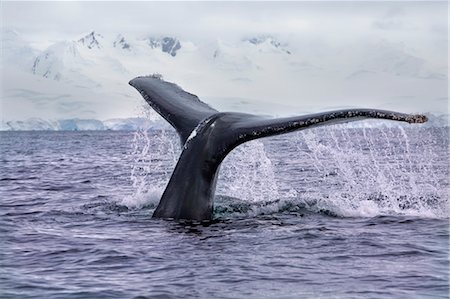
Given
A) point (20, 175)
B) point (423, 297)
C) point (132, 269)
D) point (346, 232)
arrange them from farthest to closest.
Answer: point (20, 175)
point (346, 232)
point (132, 269)
point (423, 297)

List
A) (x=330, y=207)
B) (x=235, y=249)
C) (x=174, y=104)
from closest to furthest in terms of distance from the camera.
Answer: (x=235, y=249) < (x=174, y=104) < (x=330, y=207)

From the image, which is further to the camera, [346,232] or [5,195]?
[5,195]

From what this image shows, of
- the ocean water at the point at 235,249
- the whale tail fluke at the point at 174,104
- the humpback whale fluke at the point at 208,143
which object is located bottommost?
the ocean water at the point at 235,249

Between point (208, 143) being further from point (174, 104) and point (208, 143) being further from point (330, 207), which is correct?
point (330, 207)

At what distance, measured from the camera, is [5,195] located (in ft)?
51.0

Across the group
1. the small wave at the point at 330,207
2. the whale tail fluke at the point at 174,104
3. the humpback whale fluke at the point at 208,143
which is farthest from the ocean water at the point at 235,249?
the whale tail fluke at the point at 174,104

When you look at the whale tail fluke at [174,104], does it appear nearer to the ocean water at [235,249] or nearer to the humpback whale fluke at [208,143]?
the humpback whale fluke at [208,143]

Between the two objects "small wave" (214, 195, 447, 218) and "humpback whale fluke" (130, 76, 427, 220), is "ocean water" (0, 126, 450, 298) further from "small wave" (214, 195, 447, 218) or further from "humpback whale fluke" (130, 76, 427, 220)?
"humpback whale fluke" (130, 76, 427, 220)

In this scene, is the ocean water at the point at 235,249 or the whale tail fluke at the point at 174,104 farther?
the whale tail fluke at the point at 174,104

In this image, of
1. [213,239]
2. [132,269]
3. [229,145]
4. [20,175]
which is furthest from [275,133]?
[20,175]

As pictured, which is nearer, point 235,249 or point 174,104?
point 235,249

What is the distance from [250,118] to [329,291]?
3.29 metres

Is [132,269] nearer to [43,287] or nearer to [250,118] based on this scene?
[43,287]

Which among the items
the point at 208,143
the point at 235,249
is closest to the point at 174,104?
the point at 208,143
